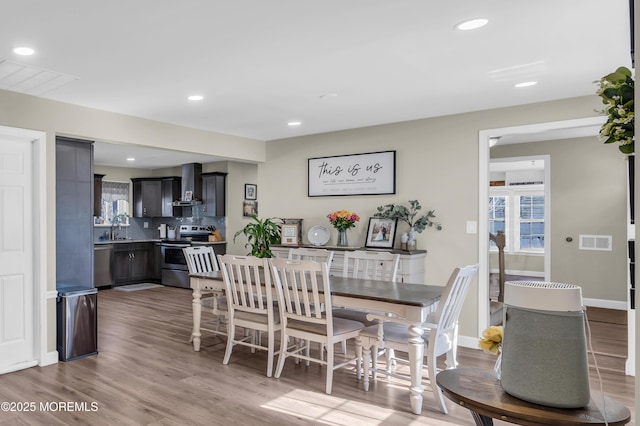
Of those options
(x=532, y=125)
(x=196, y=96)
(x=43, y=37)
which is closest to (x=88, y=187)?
(x=196, y=96)

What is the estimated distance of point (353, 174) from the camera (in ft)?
17.8

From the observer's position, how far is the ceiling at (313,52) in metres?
2.30

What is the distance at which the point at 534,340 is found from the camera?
1.19 meters

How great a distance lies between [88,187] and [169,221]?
471 cm

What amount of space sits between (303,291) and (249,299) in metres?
0.68

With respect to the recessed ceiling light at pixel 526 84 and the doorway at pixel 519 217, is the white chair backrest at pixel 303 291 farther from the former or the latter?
the doorway at pixel 519 217

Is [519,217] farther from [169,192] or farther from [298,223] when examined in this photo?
[169,192]

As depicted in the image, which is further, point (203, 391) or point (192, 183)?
point (192, 183)

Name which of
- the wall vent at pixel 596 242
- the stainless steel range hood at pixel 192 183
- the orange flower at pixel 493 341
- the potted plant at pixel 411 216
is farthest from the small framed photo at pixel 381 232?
the stainless steel range hood at pixel 192 183

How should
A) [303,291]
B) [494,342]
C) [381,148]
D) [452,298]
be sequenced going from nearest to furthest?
1. [494,342]
2. [452,298]
3. [303,291]
4. [381,148]

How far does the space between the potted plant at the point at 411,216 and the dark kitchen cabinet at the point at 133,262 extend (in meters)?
5.33

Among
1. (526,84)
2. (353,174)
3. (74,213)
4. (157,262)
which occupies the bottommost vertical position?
(157,262)

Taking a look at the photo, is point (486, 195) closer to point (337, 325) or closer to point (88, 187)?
point (337, 325)

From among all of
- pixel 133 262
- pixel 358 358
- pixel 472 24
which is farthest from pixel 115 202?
pixel 472 24
